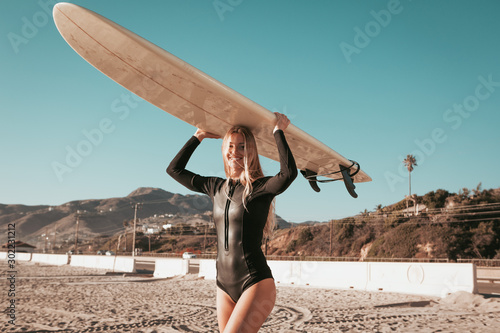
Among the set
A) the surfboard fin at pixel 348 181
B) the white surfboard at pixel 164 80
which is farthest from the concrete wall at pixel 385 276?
the white surfboard at pixel 164 80

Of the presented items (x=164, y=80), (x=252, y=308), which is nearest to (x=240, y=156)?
(x=164, y=80)

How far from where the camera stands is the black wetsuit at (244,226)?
216 cm

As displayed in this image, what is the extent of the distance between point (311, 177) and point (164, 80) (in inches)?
63.6

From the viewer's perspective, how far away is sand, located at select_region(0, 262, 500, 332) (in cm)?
666

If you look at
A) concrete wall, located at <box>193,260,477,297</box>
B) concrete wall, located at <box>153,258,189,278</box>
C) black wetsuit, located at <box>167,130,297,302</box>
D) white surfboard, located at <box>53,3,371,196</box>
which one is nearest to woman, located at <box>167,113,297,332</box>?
black wetsuit, located at <box>167,130,297,302</box>

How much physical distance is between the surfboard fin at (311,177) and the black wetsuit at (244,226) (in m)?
1.16

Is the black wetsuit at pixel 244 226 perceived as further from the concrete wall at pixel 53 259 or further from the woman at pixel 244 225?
the concrete wall at pixel 53 259

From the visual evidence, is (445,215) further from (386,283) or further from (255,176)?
(255,176)

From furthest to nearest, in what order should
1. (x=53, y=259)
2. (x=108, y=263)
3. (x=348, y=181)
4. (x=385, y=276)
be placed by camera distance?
(x=53, y=259) < (x=108, y=263) < (x=385, y=276) < (x=348, y=181)

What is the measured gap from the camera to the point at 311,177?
3441 millimetres

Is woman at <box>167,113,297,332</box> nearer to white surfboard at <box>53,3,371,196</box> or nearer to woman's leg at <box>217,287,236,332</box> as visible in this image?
woman's leg at <box>217,287,236,332</box>

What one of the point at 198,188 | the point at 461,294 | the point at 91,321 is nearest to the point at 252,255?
the point at 198,188

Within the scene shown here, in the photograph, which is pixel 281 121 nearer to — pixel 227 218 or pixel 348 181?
pixel 227 218

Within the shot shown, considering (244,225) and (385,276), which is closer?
(244,225)
